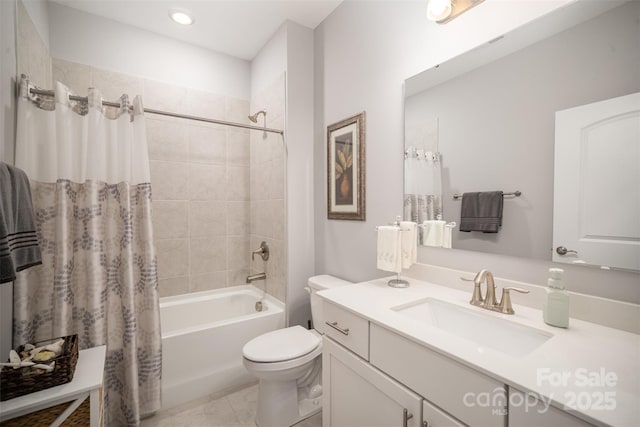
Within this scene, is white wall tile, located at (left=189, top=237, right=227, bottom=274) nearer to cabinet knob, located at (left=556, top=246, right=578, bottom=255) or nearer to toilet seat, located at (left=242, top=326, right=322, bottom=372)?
toilet seat, located at (left=242, top=326, right=322, bottom=372)

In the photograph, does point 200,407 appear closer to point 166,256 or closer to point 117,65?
point 166,256

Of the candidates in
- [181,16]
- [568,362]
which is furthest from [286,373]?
[181,16]

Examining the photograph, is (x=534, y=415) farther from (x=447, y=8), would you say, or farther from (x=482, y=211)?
(x=447, y=8)

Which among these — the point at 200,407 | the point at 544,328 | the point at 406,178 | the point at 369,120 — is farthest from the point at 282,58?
the point at 200,407

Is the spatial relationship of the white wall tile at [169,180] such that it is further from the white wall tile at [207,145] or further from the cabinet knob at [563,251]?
the cabinet knob at [563,251]

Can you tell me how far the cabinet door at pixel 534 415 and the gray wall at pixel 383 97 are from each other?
1.79ft

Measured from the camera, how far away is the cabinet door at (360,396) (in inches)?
35.9

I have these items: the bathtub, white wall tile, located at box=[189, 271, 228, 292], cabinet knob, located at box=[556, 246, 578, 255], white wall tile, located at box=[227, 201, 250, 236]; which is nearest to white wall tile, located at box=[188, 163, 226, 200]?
white wall tile, located at box=[227, 201, 250, 236]

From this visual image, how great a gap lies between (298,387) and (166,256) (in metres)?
1.54

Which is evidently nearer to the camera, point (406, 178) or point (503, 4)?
point (503, 4)

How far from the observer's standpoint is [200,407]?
5.88 ft

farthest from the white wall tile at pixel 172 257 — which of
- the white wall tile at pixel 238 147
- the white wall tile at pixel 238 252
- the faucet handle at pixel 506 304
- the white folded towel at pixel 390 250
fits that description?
the faucet handle at pixel 506 304

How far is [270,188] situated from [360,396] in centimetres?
172

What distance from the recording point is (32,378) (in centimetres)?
103
